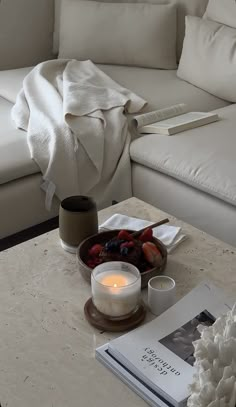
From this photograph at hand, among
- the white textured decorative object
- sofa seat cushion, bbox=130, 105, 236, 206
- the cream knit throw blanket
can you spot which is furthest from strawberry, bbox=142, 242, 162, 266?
the cream knit throw blanket

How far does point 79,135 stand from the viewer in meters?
2.00

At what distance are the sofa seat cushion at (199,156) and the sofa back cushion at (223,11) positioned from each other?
565mm

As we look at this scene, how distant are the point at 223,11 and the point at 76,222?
1.52 metres

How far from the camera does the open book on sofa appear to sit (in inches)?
80.7

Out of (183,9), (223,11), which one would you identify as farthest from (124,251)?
(183,9)

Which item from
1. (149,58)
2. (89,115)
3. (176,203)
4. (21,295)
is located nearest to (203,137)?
(176,203)

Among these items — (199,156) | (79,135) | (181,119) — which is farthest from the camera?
(181,119)

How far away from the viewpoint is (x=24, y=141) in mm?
2018

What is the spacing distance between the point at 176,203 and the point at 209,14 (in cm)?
106

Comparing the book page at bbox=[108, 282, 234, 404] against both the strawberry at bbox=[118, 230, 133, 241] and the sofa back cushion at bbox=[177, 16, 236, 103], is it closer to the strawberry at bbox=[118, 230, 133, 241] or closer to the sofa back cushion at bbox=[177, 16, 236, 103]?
the strawberry at bbox=[118, 230, 133, 241]

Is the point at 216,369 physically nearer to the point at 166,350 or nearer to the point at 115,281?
the point at 166,350

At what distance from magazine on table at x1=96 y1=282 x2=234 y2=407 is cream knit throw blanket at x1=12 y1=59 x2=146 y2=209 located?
0.88 m

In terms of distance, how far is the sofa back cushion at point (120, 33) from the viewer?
2590 mm

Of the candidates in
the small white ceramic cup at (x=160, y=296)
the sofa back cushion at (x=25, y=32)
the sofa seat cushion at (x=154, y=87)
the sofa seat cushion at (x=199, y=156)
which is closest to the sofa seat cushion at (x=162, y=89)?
the sofa seat cushion at (x=154, y=87)
